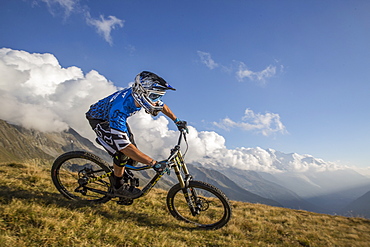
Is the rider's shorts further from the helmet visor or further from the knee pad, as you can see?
the helmet visor

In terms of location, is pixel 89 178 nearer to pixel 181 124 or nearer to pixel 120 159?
pixel 120 159

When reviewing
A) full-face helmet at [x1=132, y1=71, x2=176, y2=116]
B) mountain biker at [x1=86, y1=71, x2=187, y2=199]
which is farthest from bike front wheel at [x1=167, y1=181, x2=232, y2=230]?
full-face helmet at [x1=132, y1=71, x2=176, y2=116]

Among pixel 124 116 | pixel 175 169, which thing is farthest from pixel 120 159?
pixel 175 169

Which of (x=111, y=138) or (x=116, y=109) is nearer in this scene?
(x=116, y=109)

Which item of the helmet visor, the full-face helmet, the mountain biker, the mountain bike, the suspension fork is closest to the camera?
the mountain biker

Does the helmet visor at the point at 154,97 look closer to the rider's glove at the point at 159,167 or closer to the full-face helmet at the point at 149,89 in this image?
the full-face helmet at the point at 149,89

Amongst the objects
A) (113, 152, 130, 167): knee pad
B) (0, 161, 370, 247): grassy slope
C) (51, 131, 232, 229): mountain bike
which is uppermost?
(113, 152, 130, 167): knee pad

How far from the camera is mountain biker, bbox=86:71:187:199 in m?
5.07

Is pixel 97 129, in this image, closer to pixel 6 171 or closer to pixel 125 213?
pixel 125 213

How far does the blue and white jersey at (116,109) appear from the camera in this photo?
5.07 m

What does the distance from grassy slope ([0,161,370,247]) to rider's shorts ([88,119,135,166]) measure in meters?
1.60

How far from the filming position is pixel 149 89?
5227 mm

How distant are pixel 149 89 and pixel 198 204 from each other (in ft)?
12.4

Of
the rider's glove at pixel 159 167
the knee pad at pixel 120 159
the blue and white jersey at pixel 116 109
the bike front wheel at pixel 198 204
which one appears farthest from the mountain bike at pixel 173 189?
the blue and white jersey at pixel 116 109
